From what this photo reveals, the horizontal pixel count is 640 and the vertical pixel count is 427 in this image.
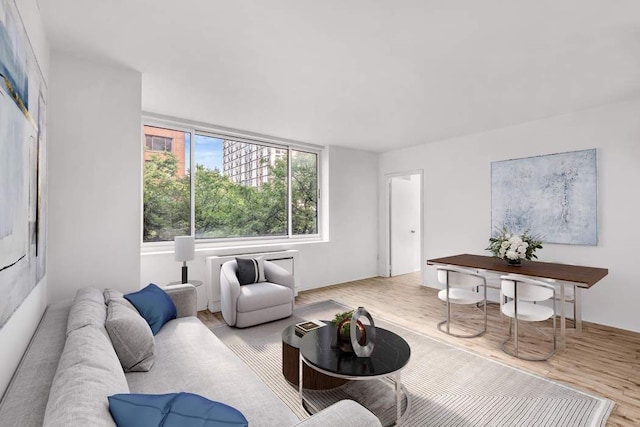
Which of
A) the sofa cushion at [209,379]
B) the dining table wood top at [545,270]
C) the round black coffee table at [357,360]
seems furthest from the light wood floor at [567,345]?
the sofa cushion at [209,379]

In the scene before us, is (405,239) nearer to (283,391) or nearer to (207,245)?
(207,245)

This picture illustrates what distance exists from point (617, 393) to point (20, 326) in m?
3.90

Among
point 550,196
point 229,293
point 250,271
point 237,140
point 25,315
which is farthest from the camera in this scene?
point 237,140

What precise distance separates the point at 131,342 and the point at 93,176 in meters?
1.64

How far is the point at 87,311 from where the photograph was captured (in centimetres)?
183

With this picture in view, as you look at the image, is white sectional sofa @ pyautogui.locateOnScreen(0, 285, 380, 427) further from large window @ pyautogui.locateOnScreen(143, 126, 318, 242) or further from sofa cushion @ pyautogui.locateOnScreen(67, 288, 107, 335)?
large window @ pyautogui.locateOnScreen(143, 126, 318, 242)

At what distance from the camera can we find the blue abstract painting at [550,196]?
3.82 metres

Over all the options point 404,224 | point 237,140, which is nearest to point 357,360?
point 237,140

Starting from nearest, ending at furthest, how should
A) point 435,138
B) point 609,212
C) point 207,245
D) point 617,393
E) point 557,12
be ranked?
point 557,12 < point 617,393 < point 609,212 < point 207,245 < point 435,138

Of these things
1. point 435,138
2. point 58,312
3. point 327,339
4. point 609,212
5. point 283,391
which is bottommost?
point 283,391

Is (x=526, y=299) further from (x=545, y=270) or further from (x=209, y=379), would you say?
(x=209, y=379)

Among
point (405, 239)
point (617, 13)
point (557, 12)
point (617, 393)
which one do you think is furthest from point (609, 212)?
point (405, 239)

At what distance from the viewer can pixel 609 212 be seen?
3682 mm

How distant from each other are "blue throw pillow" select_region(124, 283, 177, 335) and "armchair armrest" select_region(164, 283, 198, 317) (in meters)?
0.14
